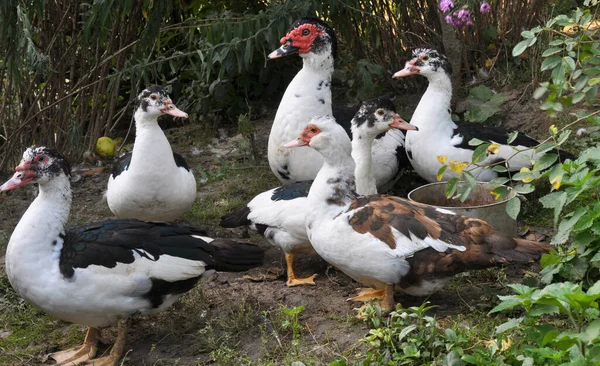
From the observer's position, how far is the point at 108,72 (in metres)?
7.28

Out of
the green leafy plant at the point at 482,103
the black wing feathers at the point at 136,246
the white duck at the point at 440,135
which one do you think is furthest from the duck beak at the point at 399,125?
the green leafy plant at the point at 482,103

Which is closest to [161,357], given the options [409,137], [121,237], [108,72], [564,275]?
[121,237]

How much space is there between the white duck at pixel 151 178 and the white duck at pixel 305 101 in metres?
0.70

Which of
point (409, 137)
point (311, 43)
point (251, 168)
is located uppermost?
point (311, 43)

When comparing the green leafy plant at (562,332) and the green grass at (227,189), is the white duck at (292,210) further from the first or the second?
the green leafy plant at (562,332)

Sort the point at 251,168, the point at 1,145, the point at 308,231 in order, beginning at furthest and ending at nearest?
the point at 1,145 < the point at 251,168 < the point at 308,231

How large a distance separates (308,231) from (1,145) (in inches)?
160

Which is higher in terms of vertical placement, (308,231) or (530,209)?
(308,231)

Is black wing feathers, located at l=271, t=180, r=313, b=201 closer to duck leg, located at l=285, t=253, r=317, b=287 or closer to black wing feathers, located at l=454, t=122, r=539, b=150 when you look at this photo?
duck leg, located at l=285, t=253, r=317, b=287

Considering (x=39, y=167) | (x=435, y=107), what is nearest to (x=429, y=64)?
(x=435, y=107)

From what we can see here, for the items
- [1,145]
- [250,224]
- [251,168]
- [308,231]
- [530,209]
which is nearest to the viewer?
[308,231]

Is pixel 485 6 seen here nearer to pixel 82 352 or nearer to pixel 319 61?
pixel 319 61

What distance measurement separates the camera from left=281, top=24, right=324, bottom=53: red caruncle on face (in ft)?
19.9

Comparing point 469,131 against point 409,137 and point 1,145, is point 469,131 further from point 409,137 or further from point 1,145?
point 1,145
